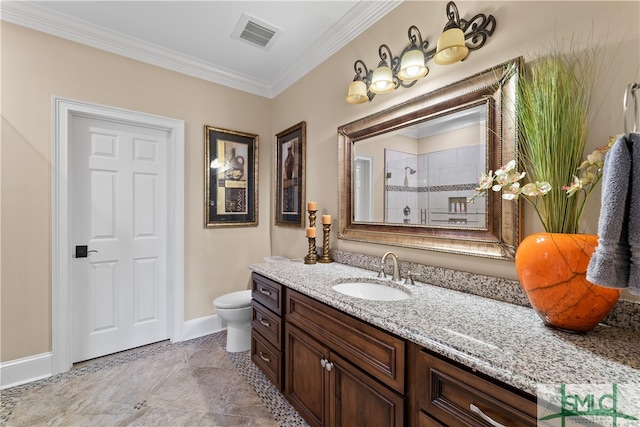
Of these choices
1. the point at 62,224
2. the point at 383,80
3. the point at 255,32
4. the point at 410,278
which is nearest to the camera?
the point at 410,278

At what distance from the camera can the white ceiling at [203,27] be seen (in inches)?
76.0

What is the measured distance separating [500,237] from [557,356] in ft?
1.96

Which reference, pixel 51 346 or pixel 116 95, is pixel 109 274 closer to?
pixel 51 346

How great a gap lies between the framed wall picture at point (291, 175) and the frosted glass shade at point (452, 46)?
146 cm

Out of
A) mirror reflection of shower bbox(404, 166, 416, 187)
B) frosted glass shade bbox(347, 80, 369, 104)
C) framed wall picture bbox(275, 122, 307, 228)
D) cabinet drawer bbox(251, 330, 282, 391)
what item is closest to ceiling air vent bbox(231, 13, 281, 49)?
framed wall picture bbox(275, 122, 307, 228)

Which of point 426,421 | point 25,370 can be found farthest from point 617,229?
point 25,370

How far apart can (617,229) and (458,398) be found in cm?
63

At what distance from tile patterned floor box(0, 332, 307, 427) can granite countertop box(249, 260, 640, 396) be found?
104cm

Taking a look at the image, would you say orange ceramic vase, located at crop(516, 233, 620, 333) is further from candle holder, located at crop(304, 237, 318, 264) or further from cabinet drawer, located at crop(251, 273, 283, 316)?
candle holder, located at crop(304, 237, 318, 264)

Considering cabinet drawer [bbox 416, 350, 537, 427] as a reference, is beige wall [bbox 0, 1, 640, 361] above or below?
above

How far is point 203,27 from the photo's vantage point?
217 cm

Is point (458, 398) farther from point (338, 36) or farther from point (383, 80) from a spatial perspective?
point (338, 36)

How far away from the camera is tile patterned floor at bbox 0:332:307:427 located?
165 centimetres

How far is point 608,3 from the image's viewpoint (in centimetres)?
101
